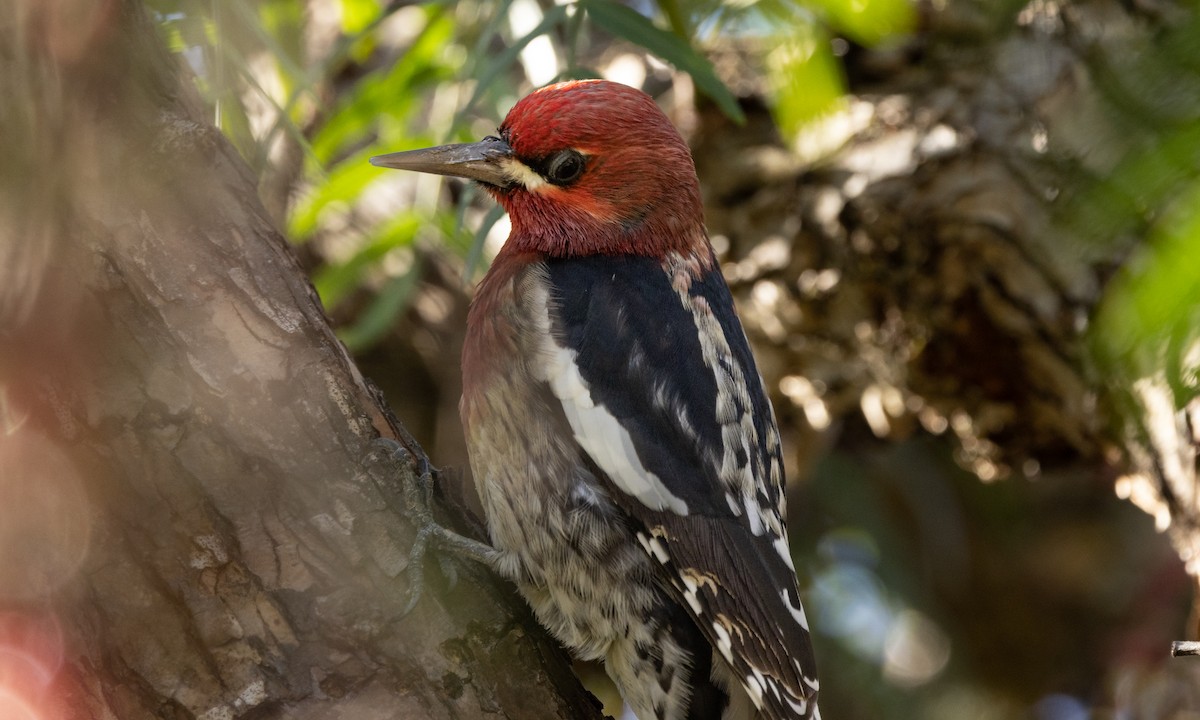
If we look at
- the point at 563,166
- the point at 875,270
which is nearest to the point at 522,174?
the point at 563,166

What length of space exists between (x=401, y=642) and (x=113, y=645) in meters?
0.39

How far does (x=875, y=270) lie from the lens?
128 inches

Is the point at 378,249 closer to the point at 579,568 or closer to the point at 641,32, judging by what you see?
the point at 641,32

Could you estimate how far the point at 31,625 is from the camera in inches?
60.2

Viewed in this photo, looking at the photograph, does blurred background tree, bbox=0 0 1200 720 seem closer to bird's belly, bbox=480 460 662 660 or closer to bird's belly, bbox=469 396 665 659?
bird's belly, bbox=469 396 665 659

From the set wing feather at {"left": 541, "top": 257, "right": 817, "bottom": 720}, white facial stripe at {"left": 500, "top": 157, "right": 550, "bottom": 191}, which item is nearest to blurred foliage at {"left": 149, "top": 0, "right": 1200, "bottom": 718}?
white facial stripe at {"left": 500, "top": 157, "right": 550, "bottom": 191}

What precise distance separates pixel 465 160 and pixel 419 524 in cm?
78

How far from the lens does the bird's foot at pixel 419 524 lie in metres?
1.77

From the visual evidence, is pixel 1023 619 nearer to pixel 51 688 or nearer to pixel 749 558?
pixel 749 558

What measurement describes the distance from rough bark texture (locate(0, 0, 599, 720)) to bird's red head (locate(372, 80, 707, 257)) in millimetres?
672

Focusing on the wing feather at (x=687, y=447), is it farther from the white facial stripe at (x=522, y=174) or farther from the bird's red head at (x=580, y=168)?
the white facial stripe at (x=522, y=174)

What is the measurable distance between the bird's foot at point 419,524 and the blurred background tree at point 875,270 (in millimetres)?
516

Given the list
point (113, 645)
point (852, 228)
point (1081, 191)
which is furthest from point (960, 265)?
point (113, 645)

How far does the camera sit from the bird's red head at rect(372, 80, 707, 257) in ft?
7.52
